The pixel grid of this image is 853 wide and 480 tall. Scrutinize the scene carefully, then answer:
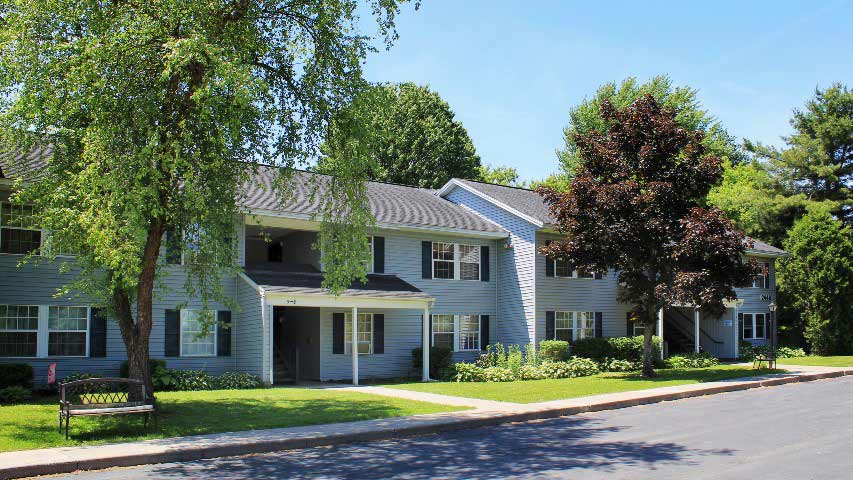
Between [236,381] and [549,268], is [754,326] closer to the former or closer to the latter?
[549,268]

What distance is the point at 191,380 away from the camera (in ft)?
66.1

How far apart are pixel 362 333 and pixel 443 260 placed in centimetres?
448

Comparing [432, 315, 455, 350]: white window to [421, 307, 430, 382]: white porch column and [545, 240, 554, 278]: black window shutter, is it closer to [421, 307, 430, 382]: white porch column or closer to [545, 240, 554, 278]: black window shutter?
[421, 307, 430, 382]: white porch column

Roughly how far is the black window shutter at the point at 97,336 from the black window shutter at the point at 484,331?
13550 millimetres

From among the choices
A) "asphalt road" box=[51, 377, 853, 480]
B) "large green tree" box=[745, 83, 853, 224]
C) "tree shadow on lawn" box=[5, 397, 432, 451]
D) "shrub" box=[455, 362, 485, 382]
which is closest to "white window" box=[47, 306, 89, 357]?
"tree shadow on lawn" box=[5, 397, 432, 451]

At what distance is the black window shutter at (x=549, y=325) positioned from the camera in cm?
2809

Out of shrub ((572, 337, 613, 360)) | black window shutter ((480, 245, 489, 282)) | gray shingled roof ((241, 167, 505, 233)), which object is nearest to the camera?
gray shingled roof ((241, 167, 505, 233))

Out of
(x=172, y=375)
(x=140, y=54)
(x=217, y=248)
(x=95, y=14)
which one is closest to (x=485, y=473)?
(x=217, y=248)

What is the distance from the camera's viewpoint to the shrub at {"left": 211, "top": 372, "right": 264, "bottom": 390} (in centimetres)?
2041

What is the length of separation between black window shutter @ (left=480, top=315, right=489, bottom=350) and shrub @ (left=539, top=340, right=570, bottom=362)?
227 cm

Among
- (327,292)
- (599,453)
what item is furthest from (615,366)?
(599,453)

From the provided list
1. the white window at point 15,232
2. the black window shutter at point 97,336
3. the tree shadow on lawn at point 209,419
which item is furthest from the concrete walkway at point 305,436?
the white window at point 15,232

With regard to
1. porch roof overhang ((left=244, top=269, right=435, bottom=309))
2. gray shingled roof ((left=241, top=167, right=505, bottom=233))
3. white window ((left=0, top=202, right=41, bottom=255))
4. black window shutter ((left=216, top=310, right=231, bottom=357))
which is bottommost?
black window shutter ((left=216, top=310, right=231, bottom=357))

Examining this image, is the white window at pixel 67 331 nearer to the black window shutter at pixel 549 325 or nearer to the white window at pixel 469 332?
the white window at pixel 469 332
